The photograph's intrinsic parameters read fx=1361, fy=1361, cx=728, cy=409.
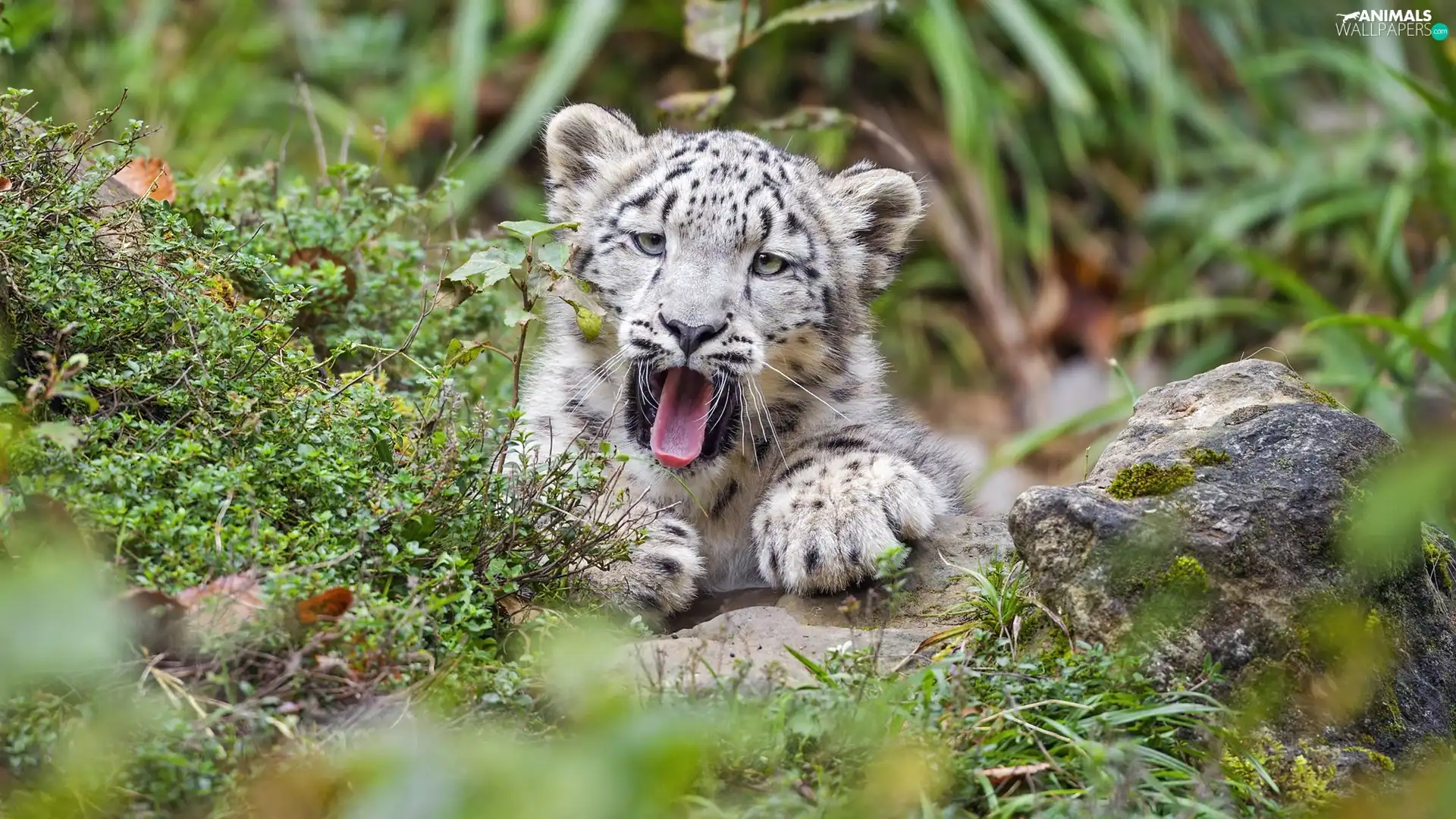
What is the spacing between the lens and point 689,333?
4555 millimetres

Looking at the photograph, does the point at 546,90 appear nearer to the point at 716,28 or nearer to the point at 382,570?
the point at 716,28

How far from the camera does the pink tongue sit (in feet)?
15.4

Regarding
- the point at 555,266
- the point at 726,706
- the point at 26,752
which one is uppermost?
the point at 555,266

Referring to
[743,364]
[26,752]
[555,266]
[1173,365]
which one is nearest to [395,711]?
[26,752]

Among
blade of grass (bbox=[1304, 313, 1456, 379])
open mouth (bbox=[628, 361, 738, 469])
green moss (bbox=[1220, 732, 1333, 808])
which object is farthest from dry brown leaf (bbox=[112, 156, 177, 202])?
blade of grass (bbox=[1304, 313, 1456, 379])

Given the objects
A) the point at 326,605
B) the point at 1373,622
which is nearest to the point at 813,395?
the point at 1373,622

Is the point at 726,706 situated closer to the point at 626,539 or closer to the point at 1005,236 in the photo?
the point at 626,539

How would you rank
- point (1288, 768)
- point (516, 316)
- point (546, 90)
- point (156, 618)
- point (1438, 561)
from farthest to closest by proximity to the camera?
point (546, 90)
point (516, 316)
point (1438, 561)
point (1288, 768)
point (156, 618)

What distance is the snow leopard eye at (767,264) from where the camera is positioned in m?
5.02

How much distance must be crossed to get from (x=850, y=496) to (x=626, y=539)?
0.83 m

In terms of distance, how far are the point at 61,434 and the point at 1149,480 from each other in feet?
9.25

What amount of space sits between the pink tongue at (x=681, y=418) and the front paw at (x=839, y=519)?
33 centimetres

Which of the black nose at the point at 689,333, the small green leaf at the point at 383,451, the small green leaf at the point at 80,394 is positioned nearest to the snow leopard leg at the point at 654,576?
the black nose at the point at 689,333

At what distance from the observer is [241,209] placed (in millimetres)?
5496
